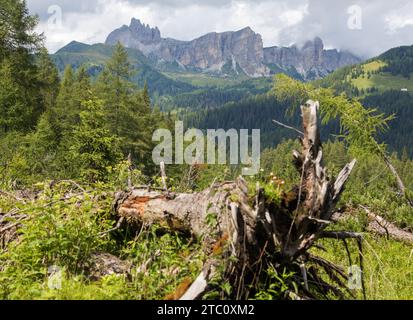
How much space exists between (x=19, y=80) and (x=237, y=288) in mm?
33528

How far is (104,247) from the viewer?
6.14 meters

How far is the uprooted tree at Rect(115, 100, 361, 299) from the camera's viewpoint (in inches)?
163

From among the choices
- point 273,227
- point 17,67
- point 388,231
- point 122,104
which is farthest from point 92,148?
point 122,104

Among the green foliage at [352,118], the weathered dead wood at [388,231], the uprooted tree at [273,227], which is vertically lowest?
the weathered dead wood at [388,231]

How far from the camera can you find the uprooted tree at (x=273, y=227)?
4.14 meters

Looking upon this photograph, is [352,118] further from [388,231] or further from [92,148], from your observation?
[92,148]

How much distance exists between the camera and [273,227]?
4270 millimetres

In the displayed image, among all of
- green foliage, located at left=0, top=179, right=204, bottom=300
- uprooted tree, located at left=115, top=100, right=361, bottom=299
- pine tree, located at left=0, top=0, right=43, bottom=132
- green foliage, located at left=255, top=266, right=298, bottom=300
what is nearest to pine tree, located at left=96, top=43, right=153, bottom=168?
pine tree, located at left=0, top=0, right=43, bottom=132

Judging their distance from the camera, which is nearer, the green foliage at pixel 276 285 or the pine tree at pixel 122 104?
the green foliage at pixel 276 285

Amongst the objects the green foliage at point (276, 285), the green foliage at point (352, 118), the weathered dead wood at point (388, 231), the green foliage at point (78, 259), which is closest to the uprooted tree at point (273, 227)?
the green foliage at point (276, 285)

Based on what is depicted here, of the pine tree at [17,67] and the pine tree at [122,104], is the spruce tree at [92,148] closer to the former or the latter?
the pine tree at [17,67]
